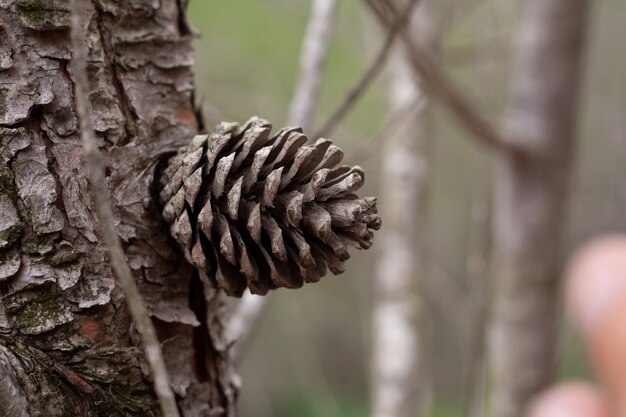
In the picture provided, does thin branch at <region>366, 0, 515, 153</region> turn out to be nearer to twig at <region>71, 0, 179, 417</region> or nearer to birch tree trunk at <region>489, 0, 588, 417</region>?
birch tree trunk at <region>489, 0, 588, 417</region>

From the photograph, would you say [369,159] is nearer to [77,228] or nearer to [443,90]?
[443,90]

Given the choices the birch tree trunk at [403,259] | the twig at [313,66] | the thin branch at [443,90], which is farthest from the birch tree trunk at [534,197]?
the twig at [313,66]

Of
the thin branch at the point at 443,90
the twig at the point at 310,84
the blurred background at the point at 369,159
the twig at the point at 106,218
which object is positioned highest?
the blurred background at the point at 369,159

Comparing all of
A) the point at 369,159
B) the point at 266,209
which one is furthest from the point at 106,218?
the point at 369,159

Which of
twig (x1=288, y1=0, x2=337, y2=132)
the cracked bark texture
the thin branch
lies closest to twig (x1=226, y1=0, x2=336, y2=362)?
twig (x1=288, y1=0, x2=337, y2=132)

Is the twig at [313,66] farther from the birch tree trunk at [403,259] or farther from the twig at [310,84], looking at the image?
the birch tree trunk at [403,259]

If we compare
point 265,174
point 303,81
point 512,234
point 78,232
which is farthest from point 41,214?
point 512,234

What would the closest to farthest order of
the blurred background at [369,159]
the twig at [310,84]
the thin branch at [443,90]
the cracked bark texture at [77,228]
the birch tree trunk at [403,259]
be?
the cracked bark texture at [77,228], the twig at [310,84], the thin branch at [443,90], the birch tree trunk at [403,259], the blurred background at [369,159]

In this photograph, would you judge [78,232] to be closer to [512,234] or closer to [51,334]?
[51,334]
